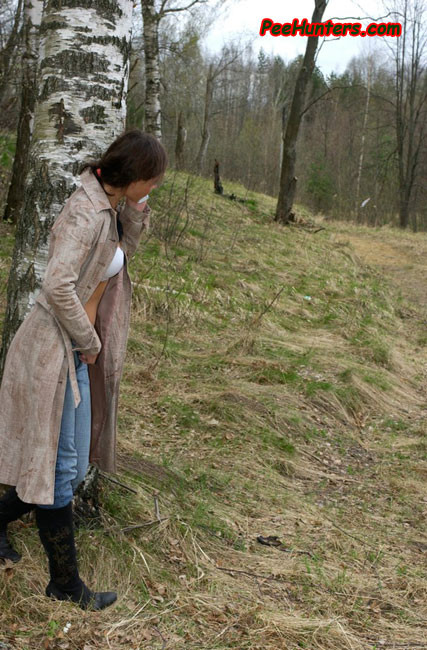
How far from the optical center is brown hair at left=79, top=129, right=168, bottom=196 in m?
2.44

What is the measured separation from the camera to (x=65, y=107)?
288cm

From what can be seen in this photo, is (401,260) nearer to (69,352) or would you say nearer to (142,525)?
(142,525)

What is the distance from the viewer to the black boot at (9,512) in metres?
2.80

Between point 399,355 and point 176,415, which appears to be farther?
point 399,355

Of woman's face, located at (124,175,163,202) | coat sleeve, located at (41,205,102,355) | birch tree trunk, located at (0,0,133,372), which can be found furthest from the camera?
birch tree trunk, located at (0,0,133,372)

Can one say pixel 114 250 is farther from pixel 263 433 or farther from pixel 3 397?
pixel 263 433

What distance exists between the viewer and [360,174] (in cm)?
3095

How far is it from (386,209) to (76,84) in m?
30.4

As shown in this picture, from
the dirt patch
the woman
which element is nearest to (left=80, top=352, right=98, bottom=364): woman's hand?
the woman

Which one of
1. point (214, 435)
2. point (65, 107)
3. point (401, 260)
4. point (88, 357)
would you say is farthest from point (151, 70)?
point (88, 357)

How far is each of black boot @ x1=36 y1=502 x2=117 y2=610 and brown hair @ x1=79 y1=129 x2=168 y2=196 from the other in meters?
1.31

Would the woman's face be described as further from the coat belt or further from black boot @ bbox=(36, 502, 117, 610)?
black boot @ bbox=(36, 502, 117, 610)

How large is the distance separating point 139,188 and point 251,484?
7.99 feet

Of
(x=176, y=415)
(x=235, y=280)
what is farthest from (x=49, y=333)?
(x=235, y=280)
